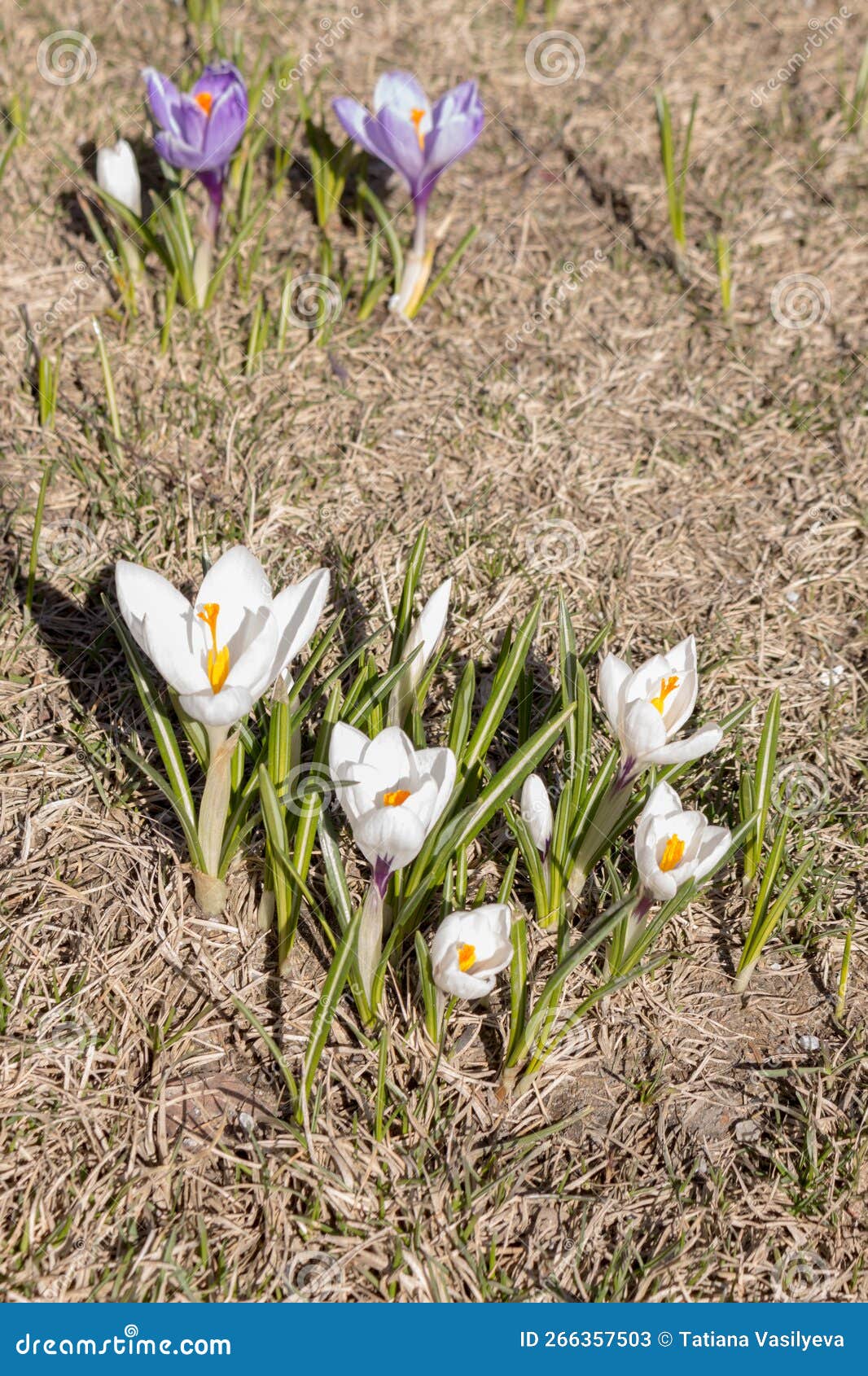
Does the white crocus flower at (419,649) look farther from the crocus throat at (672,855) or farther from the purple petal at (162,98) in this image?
the purple petal at (162,98)

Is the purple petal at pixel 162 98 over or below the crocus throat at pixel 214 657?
over

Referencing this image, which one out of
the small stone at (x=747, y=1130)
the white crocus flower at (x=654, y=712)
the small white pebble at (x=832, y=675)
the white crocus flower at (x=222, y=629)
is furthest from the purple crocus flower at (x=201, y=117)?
the small stone at (x=747, y=1130)

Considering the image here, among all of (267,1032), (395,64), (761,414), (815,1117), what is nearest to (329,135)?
(395,64)

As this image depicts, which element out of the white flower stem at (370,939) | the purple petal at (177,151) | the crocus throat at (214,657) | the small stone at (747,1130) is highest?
the purple petal at (177,151)

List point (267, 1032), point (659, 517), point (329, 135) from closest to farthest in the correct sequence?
1. point (267, 1032)
2. point (659, 517)
3. point (329, 135)

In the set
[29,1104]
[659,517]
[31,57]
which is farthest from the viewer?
[31,57]

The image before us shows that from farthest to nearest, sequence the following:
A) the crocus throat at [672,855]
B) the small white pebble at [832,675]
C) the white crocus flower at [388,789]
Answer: the small white pebble at [832,675]
the crocus throat at [672,855]
the white crocus flower at [388,789]

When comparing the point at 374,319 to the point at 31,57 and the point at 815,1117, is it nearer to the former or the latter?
the point at 31,57
